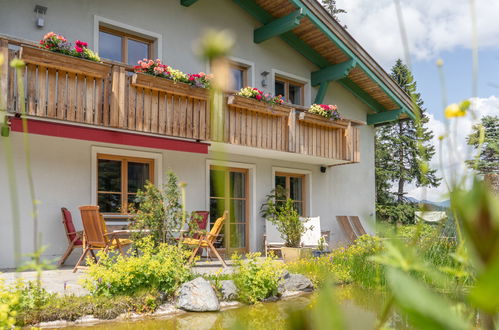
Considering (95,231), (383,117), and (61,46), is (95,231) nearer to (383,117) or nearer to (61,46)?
(61,46)

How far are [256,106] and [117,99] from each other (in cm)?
316

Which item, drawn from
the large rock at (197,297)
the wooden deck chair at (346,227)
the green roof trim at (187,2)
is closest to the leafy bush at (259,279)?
Answer: the large rock at (197,297)

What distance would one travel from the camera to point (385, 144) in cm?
2977

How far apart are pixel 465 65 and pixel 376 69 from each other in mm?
13474

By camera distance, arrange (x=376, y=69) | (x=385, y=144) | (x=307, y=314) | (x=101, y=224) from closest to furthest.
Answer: (x=307, y=314)
(x=101, y=224)
(x=376, y=69)
(x=385, y=144)

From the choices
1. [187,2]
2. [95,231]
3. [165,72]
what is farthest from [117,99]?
[187,2]

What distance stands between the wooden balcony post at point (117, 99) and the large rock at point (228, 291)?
11.3ft

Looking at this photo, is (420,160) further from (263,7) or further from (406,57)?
(263,7)

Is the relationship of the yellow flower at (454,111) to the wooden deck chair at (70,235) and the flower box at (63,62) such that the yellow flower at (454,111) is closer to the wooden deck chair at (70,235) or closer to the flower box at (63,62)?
the flower box at (63,62)

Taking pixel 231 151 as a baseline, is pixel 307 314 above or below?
below

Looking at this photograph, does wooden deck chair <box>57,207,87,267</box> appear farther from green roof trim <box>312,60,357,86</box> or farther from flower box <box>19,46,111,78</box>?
green roof trim <box>312,60,357,86</box>

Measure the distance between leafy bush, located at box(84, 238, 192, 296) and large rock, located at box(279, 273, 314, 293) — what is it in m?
1.68

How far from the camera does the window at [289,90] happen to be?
43.3ft

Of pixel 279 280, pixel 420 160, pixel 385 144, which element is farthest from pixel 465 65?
pixel 385 144
